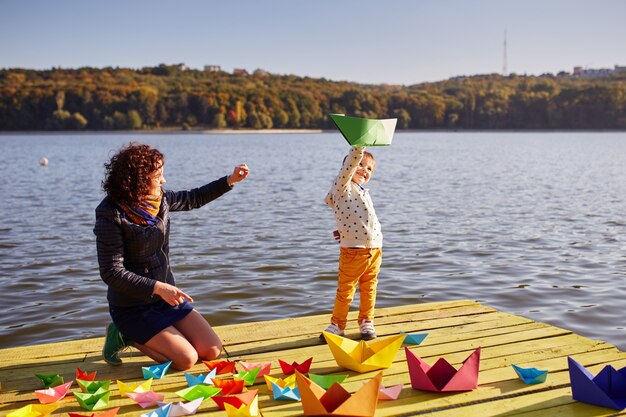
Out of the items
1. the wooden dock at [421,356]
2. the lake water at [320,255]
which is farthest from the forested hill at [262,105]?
the wooden dock at [421,356]

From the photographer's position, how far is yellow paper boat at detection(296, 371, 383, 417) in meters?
3.34

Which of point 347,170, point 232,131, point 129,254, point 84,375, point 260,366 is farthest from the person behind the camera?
point 232,131

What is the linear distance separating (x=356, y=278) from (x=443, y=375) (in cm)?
120

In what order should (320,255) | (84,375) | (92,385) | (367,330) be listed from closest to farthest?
(92,385), (84,375), (367,330), (320,255)

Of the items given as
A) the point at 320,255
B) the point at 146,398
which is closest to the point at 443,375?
the point at 146,398

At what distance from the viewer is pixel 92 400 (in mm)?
3668

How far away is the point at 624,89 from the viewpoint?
372 feet

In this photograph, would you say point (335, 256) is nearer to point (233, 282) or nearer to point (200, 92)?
point (233, 282)

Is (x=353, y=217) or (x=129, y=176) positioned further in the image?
(x=353, y=217)

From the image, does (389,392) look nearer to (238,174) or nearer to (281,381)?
(281,381)

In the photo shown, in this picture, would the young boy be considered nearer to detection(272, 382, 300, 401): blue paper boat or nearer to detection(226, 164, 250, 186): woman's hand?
detection(226, 164, 250, 186): woman's hand

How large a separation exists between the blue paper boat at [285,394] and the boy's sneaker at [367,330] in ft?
4.28

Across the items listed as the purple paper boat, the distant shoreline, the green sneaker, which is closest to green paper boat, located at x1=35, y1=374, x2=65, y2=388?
the green sneaker

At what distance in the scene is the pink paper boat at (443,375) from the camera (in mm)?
3791
